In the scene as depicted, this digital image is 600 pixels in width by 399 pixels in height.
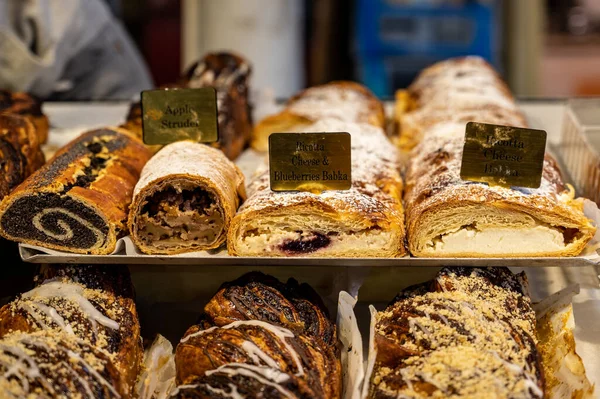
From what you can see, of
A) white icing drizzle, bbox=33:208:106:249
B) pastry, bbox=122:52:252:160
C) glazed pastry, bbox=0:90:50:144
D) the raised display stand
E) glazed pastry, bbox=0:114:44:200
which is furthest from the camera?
glazed pastry, bbox=0:90:50:144

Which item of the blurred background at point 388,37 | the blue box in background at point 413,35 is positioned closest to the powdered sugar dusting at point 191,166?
the blurred background at point 388,37

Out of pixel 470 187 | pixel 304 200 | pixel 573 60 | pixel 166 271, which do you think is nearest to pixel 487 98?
pixel 470 187

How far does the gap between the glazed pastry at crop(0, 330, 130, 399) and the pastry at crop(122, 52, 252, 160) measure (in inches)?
54.0

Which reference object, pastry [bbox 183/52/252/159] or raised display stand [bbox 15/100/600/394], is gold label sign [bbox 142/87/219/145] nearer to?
pastry [bbox 183/52/252/159]

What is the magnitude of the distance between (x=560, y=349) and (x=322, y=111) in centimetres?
184

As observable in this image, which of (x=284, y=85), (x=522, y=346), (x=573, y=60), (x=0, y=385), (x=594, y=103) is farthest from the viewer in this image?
(x=573, y=60)

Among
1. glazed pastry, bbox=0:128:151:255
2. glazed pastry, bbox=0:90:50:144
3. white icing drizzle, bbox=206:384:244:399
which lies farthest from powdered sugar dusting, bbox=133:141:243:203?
glazed pastry, bbox=0:90:50:144

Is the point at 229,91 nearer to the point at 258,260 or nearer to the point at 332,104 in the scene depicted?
the point at 332,104

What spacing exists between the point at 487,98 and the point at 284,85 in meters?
2.43

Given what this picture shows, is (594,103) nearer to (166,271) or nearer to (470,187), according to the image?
(470,187)

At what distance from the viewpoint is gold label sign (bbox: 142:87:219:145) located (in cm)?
286

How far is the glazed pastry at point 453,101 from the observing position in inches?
138

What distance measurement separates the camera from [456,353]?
2.08m

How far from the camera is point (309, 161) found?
252 centimetres
